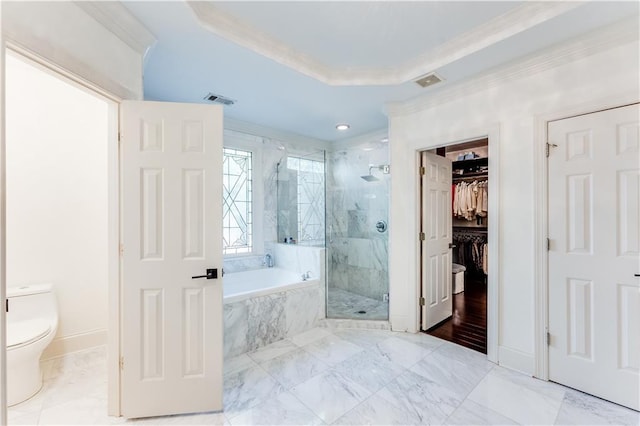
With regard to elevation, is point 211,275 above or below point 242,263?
above

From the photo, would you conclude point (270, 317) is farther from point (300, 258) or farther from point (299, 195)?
point (299, 195)

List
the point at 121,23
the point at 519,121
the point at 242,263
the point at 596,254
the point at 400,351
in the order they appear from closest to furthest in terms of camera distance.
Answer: the point at 121,23
the point at 596,254
the point at 519,121
the point at 400,351
the point at 242,263

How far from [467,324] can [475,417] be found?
1.58 m

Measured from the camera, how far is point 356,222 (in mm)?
3852

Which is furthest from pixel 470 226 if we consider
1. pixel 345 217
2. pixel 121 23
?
pixel 121 23

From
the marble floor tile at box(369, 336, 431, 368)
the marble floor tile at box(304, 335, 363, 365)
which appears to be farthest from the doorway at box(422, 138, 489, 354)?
the marble floor tile at box(304, 335, 363, 365)

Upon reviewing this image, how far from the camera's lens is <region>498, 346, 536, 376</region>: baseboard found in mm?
2158

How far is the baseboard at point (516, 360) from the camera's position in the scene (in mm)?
2158

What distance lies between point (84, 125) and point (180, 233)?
6.32 ft

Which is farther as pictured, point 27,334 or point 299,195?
point 299,195

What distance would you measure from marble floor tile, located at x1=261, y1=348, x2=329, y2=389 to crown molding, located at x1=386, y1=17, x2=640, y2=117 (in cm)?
266

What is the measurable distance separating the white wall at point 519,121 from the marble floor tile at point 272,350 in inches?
73.4

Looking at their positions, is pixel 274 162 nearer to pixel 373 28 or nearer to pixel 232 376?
pixel 373 28

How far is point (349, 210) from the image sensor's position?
154 inches
